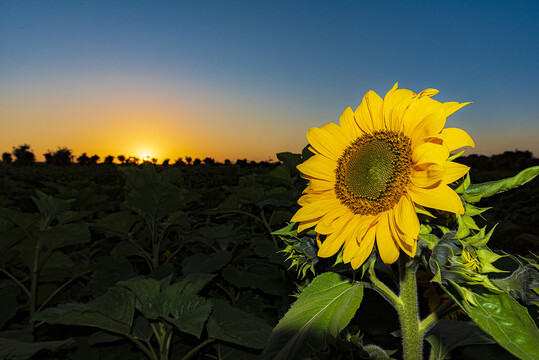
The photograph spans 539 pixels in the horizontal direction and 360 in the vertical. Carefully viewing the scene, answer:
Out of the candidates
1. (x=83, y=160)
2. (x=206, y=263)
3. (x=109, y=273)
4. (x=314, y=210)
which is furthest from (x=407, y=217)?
(x=83, y=160)

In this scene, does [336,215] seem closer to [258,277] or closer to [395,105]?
[395,105]

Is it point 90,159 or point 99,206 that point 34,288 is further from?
point 90,159

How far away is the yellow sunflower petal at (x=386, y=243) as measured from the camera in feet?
2.63

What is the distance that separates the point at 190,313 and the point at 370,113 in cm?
134

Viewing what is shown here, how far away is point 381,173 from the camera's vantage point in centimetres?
95

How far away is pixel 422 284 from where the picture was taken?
118 cm

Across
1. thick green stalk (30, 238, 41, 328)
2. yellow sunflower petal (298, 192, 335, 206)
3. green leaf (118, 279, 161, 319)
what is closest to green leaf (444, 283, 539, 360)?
yellow sunflower petal (298, 192, 335, 206)

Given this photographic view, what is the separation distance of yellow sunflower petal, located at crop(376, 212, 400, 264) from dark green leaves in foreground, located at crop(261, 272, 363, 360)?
0.15 m

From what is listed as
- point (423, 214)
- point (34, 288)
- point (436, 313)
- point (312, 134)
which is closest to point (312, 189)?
point (312, 134)

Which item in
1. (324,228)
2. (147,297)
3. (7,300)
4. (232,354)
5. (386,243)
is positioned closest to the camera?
(386,243)

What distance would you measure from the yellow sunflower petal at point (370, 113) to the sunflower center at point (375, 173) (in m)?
0.02

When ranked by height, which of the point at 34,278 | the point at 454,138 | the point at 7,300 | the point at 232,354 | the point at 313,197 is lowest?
the point at 232,354

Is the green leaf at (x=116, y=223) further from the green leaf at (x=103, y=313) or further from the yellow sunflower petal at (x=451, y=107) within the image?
the yellow sunflower petal at (x=451, y=107)

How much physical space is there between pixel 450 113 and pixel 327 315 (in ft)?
1.76
